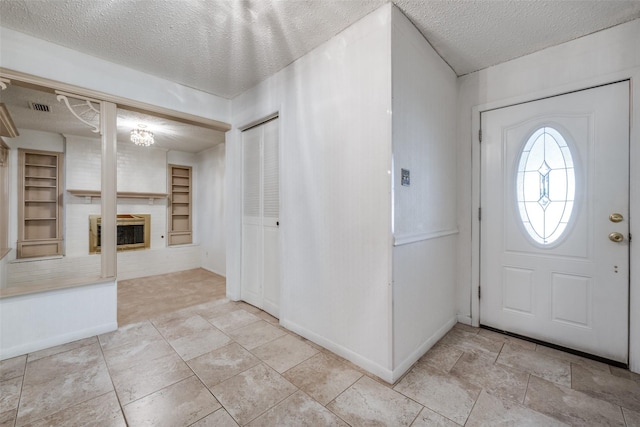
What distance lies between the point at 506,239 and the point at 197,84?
3.78 m

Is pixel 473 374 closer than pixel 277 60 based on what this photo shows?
Yes

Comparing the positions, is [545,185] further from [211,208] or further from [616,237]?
[211,208]

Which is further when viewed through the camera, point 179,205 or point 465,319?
point 179,205

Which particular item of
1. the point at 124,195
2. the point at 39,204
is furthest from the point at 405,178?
the point at 39,204

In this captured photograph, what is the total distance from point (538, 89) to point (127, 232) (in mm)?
6401

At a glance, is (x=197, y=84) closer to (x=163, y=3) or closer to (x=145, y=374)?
(x=163, y=3)

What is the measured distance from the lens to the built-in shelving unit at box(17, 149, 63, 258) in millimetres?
4320

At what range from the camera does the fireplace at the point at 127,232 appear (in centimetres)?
480

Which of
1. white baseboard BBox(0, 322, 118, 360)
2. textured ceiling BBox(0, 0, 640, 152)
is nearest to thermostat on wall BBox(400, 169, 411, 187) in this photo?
textured ceiling BBox(0, 0, 640, 152)

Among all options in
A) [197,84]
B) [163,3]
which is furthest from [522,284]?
[197,84]

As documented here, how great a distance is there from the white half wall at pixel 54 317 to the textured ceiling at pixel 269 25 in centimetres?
227

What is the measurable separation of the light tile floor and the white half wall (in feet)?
0.40

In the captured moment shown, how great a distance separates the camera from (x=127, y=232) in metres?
5.14

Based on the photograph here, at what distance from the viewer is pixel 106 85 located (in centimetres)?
271
